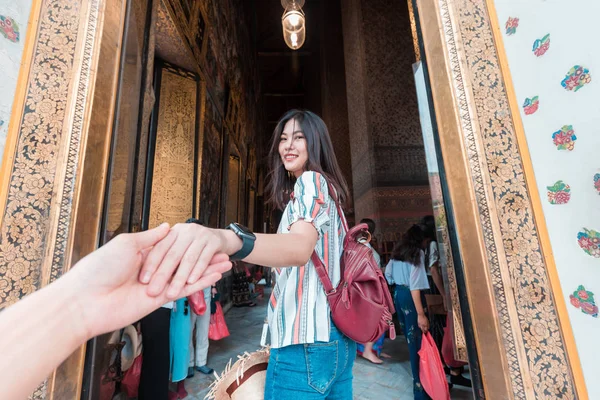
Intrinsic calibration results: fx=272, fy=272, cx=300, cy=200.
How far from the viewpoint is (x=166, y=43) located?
3.56 meters

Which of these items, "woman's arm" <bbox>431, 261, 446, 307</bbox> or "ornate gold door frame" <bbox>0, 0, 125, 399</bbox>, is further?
"woman's arm" <bbox>431, 261, 446, 307</bbox>

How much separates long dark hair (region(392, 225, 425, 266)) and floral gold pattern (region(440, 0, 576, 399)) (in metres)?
1.31

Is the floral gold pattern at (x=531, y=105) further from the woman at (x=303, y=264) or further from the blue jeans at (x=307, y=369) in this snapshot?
the blue jeans at (x=307, y=369)

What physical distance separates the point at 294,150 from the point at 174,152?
11.1 ft

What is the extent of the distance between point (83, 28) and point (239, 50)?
7458 millimetres

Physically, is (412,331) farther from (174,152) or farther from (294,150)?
(174,152)

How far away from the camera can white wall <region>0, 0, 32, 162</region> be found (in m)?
1.27

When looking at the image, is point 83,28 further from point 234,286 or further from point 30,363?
point 234,286

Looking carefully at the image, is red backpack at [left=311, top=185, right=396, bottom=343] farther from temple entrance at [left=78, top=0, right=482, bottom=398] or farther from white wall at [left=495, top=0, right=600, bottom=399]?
white wall at [left=495, top=0, right=600, bottom=399]

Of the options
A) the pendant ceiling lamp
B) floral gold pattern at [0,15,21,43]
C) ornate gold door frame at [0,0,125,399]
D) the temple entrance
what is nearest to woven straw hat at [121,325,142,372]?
the temple entrance

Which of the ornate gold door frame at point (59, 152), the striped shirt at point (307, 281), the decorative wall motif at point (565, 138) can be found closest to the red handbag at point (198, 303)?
the ornate gold door frame at point (59, 152)

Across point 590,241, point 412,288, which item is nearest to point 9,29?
point 590,241

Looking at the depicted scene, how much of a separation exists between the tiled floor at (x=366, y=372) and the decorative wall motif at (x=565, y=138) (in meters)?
2.50

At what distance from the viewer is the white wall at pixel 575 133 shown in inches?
49.4
